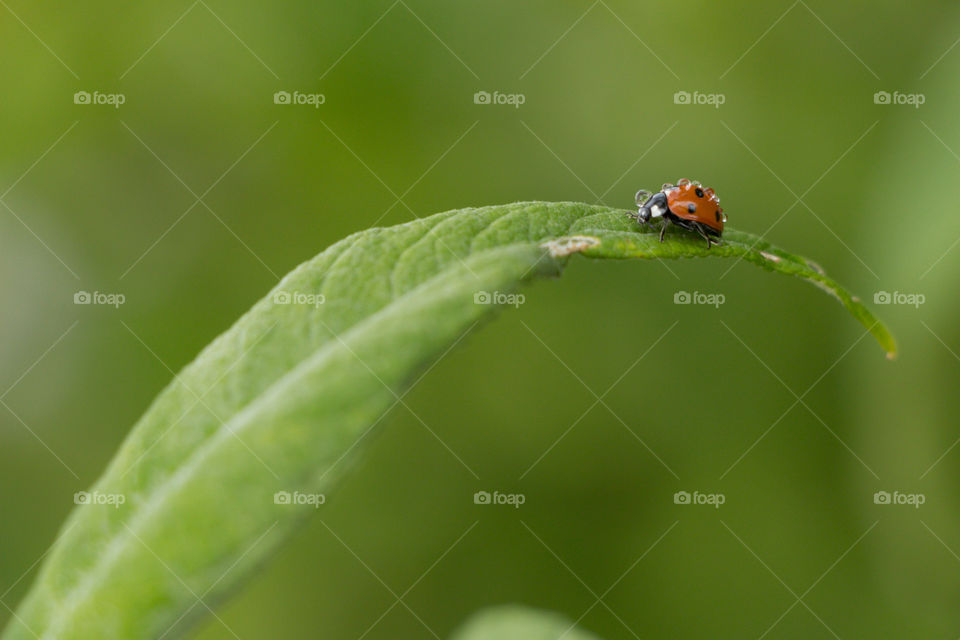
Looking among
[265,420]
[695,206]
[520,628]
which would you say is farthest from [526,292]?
[265,420]

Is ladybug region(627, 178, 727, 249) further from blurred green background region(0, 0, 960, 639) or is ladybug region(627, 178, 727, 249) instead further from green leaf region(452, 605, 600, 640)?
blurred green background region(0, 0, 960, 639)

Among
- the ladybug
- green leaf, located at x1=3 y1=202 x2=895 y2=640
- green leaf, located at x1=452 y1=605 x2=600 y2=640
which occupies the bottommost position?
green leaf, located at x1=452 y1=605 x2=600 y2=640

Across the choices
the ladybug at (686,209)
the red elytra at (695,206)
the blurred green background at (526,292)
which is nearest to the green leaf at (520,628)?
the ladybug at (686,209)

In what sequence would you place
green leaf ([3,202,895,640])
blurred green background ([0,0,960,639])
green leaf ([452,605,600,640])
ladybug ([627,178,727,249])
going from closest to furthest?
green leaf ([3,202,895,640]), green leaf ([452,605,600,640]), ladybug ([627,178,727,249]), blurred green background ([0,0,960,639])

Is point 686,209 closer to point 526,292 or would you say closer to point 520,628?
point 520,628

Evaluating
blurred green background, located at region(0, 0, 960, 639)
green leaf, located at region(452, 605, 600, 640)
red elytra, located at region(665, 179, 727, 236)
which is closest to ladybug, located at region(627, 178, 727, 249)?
red elytra, located at region(665, 179, 727, 236)

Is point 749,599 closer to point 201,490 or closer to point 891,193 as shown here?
point 891,193

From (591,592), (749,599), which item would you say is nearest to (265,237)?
(591,592)
